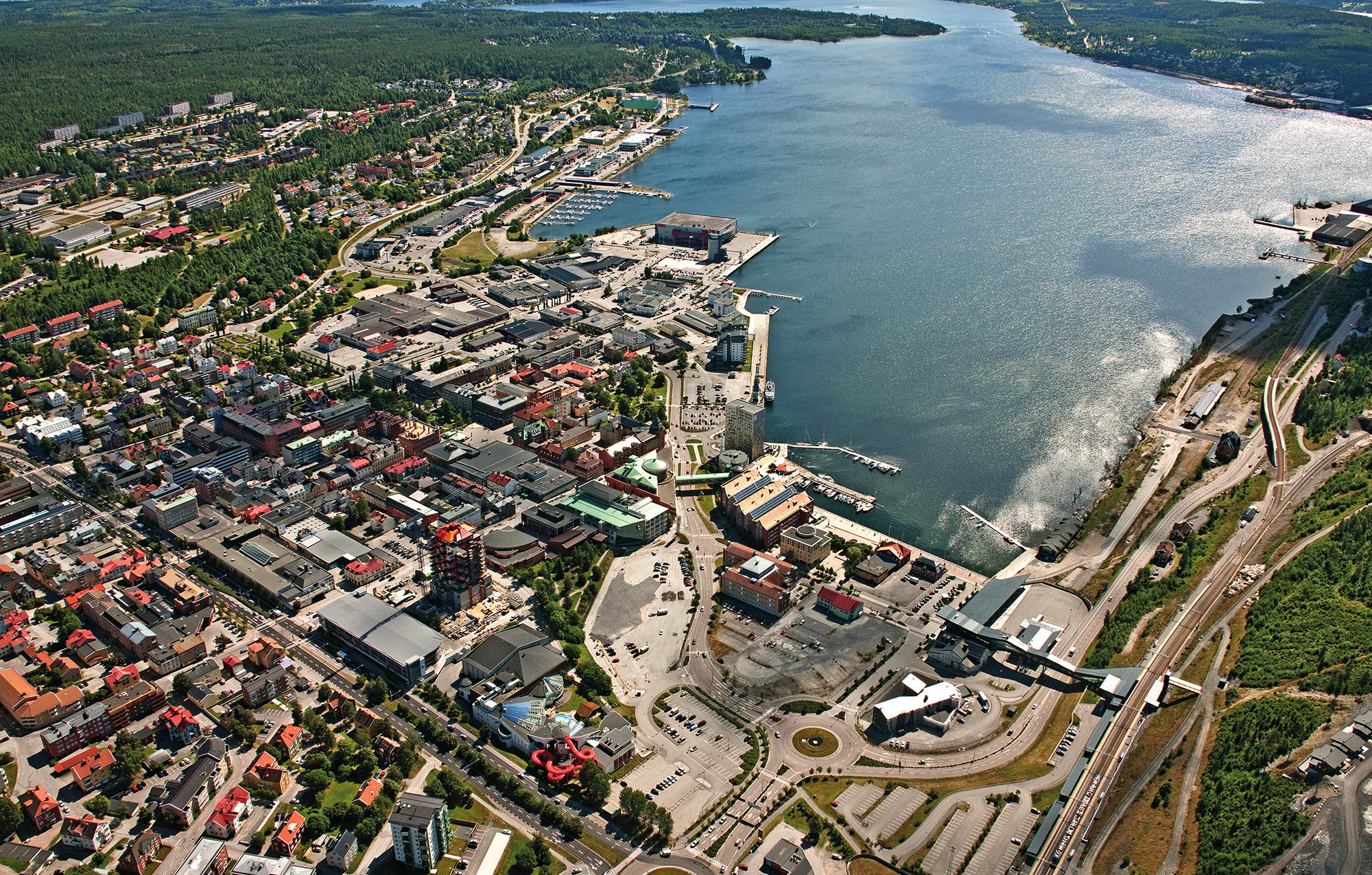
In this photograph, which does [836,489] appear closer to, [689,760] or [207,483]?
[689,760]

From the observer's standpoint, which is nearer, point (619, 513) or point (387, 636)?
point (387, 636)

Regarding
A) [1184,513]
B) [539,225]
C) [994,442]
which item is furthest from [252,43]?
[1184,513]

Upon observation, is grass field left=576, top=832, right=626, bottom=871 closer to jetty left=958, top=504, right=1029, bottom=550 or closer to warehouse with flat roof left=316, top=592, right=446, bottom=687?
warehouse with flat roof left=316, top=592, right=446, bottom=687

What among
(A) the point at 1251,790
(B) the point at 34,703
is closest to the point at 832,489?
(A) the point at 1251,790

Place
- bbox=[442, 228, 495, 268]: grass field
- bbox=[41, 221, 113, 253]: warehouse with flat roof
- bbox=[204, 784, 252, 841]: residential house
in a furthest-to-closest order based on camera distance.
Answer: bbox=[41, 221, 113, 253]: warehouse with flat roof, bbox=[442, 228, 495, 268]: grass field, bbox=[204, 784, 252, 841]: residential house

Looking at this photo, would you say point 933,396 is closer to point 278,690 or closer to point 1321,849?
A: point 1321,849

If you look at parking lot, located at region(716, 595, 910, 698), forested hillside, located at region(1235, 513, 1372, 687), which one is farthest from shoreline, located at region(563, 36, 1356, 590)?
forested hillside, located at region(1235, 513, 1372, 687)

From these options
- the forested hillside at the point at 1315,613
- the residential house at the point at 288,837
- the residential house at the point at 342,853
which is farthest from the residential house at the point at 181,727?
the forested hillside at the point at 1315,613
